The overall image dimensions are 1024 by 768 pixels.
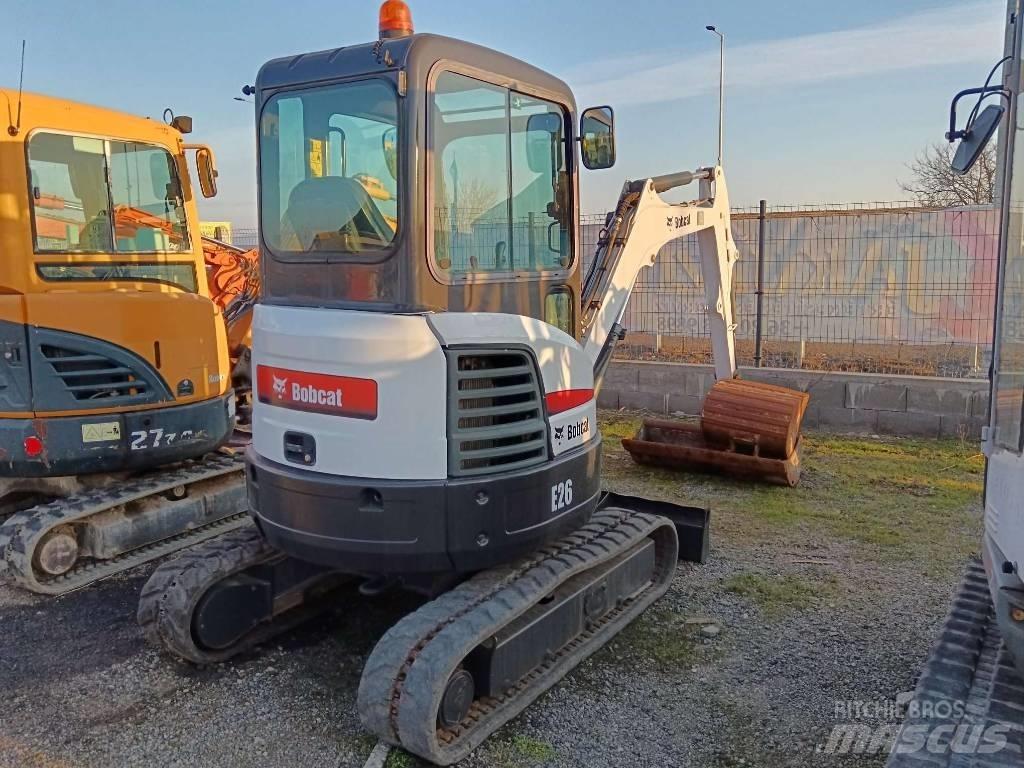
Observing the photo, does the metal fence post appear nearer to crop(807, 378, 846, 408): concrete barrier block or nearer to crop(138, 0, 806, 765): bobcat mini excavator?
crop(807, 378, 846, 408): concrete barrier block

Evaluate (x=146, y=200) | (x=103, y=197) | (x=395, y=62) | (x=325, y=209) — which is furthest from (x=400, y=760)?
(x=146, y=200)

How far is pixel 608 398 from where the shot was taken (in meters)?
10.9

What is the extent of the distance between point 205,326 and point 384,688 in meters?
3.50

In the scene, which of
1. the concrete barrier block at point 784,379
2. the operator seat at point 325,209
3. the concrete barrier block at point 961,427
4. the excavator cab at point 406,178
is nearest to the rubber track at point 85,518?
the excavator cab at point 406,178

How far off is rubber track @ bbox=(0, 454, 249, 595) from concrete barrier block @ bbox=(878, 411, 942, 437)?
6.57 metres

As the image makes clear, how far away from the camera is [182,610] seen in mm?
4254

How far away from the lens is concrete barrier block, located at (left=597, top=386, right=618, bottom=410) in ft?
35.5

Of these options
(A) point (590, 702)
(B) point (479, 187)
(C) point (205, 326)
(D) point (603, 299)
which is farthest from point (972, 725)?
(C) point (205, 326)

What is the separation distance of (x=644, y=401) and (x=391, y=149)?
24.2 ft

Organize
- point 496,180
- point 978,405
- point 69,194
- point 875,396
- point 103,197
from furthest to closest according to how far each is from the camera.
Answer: point 875,396 → point 978,405 → point 103,197 → point 69,194 → point 496,180

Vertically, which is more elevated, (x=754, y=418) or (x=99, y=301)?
(x=99, y=301)

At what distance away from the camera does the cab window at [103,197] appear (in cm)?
552

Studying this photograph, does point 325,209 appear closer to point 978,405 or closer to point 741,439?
point 741,439

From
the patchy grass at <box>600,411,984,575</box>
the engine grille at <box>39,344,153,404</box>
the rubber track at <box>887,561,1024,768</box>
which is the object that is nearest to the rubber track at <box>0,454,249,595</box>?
the engine grille at <box>39,344,153,404</box>
